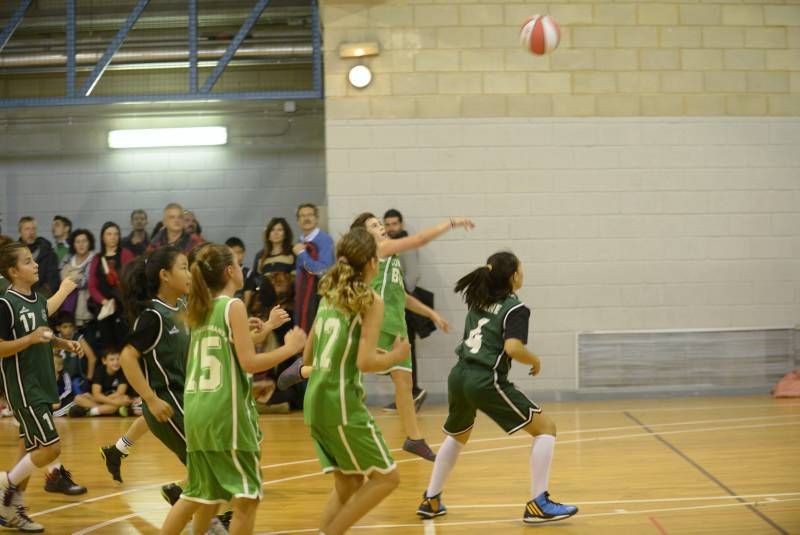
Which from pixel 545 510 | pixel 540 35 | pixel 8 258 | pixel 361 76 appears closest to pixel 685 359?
pixel 540 35

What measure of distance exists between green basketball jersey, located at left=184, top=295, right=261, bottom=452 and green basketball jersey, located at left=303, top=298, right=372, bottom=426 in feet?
0.91

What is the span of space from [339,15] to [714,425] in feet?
16.3

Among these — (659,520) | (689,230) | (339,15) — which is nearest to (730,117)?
(689,230)

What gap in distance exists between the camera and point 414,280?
32.6 ft

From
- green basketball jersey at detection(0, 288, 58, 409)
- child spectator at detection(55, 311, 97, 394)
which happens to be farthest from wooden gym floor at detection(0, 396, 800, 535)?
child spectator at detection(55, 311, 97, 394)

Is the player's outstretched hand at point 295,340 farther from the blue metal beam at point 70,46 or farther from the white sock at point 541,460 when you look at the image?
the blue metal beam at point 70,46

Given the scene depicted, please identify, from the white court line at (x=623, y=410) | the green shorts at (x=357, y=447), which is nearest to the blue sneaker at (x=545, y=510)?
the green shorts at (x=357, y=447)

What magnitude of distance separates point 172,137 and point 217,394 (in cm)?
796

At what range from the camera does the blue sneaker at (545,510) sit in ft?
17.1

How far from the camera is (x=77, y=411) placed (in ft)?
32.1

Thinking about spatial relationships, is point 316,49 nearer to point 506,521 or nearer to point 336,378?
point 506,521

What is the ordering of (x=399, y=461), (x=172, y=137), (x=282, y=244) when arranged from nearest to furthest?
(x=399, y=461) → (x=282, y=244) → (x=172, y=137)

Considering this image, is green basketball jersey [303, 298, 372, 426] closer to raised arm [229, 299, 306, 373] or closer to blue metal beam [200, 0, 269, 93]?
raised arm [229, 299, 306, 373]

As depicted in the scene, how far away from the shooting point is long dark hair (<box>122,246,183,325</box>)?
194 inches
